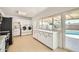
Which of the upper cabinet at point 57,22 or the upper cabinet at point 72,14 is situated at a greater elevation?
the upper cabinet at point 72,14

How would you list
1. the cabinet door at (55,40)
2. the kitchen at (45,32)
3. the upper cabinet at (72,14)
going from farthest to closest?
the cabinet door at (55,40) < the kitchen at (45,32) < the upper cabinet at (72,14)

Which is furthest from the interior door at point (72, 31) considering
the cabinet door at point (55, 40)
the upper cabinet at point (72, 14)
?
the cabinet door at point (55, 40)

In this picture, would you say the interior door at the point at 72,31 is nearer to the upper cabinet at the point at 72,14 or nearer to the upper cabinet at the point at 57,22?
the upper cabinet at the point at 72,14

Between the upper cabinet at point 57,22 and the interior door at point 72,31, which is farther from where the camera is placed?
the upper cabinet at point 57,22

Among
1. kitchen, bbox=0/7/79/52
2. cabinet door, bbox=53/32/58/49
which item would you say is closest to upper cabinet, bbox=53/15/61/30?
kitchen, bbox=0/7/79/52

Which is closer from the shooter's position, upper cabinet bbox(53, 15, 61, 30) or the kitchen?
the kitchen

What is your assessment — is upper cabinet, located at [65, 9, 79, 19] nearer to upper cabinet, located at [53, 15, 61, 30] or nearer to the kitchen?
the kitchen

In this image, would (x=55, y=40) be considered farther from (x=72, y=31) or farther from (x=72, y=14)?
(x=72, y=14)

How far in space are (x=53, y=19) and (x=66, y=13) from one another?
0.99 meters

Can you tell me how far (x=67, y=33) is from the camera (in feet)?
11.8

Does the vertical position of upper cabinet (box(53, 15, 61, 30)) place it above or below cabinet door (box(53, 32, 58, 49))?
above
